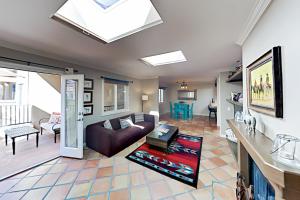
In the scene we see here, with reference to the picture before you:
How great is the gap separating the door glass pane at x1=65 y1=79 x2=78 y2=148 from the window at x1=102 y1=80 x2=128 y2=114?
129 cm

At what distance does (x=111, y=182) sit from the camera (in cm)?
212

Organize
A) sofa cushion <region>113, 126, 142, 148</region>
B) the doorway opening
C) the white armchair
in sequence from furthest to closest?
the doorway opening → the white armchair → sofa cushion <region>113, 126, 142, 148</region>

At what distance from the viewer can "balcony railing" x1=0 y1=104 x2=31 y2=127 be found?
4.84 m

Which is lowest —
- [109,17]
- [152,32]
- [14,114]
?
[14,114]

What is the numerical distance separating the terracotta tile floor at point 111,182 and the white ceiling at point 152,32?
243 centimetres

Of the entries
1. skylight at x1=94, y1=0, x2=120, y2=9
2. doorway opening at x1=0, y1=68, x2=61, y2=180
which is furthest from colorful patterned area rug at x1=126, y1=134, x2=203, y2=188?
doorway opening at x1=0, y1=68, x2=61, y2=180

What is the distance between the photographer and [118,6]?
1.93 metres

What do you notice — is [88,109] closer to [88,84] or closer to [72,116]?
[72,116]

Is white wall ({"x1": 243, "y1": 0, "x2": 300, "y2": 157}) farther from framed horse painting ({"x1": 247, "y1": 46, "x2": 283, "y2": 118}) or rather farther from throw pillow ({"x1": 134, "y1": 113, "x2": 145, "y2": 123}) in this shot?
throw pillow ({"x1": 134, "y1": 113, "x2": 145, "y2": 123})

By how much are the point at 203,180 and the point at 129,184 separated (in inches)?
50.3

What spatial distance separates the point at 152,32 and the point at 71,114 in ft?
9.23

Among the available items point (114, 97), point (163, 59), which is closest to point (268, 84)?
point (163, 59)

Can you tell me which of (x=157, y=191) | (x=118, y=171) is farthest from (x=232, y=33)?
(x=118, y=171)

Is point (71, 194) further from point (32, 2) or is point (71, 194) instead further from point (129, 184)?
point (32, 2)
